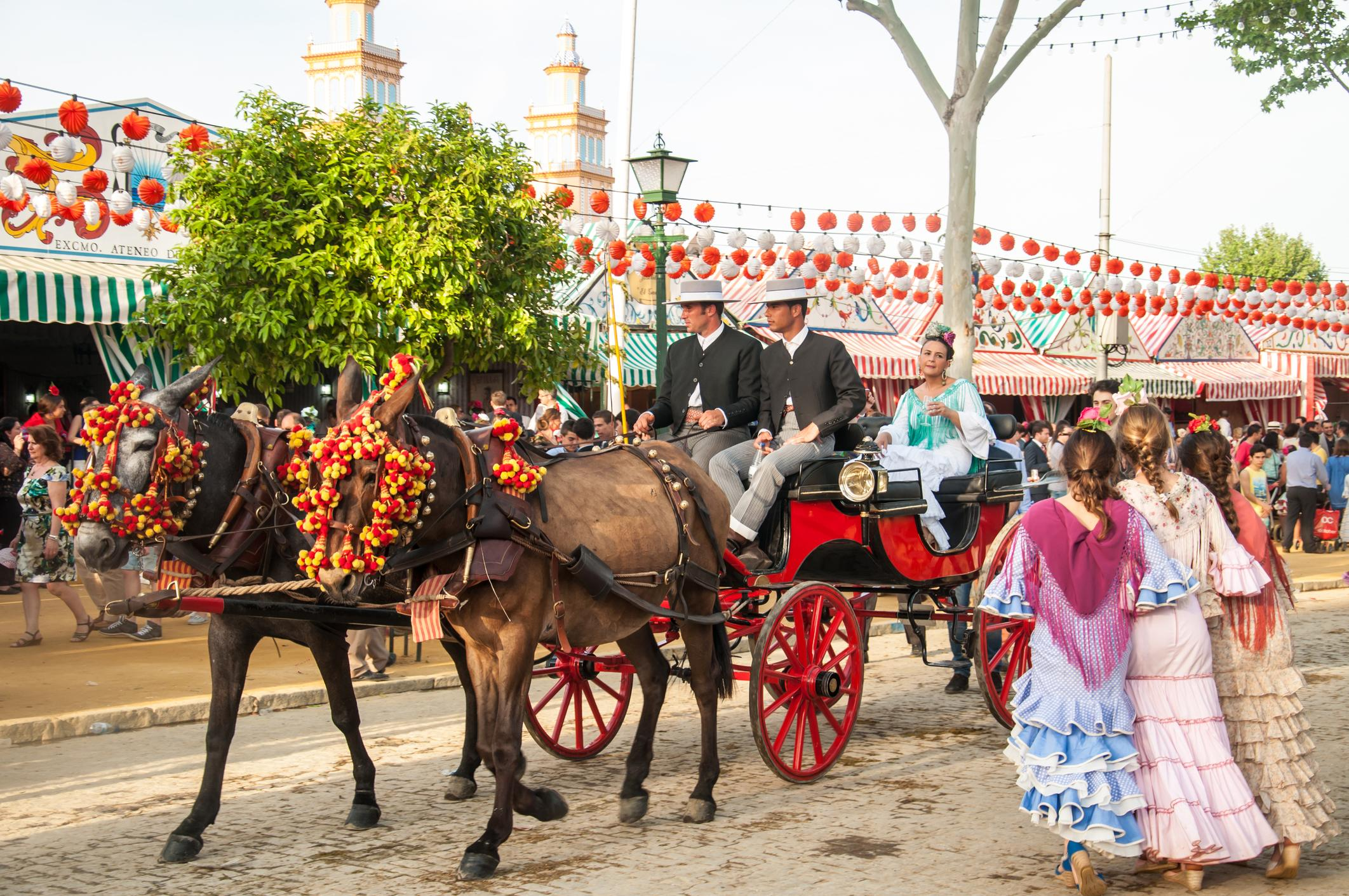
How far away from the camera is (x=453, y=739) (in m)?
7.79

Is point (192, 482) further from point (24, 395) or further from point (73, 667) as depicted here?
point (24, 395)

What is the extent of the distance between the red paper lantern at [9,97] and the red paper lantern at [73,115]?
25.6 inches

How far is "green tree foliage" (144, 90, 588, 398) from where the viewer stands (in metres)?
13.8

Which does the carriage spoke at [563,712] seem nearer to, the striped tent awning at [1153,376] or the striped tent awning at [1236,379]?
the striped tent awning at [1153,376]

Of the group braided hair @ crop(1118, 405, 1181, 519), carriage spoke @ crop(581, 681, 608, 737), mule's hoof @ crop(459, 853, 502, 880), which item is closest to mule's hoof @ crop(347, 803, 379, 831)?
mule's hoof @ crop(459, 853, 502, 880)

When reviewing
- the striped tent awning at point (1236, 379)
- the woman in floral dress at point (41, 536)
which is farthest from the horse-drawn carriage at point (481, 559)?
the striped tent awning at point (1236, 379)

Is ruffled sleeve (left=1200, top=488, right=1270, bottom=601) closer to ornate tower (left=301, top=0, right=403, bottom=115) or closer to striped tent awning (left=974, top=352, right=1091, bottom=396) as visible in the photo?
striped tent awning (left=974, top=352, right=1091, bottom=396)

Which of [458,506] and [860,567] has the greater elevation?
[458,506]

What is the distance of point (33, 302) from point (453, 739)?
9065 mm

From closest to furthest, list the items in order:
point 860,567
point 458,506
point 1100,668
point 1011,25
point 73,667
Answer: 1. point 1100,668
2. point 458,506
3. point 860,567
4. point 73,667
5. point 1011,25

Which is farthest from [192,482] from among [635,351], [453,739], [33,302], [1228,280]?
[1228,280]

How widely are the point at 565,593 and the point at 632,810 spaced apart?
111 centimetres

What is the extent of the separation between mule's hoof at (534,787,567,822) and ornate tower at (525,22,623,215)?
251ft

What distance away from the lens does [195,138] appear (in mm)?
14133
